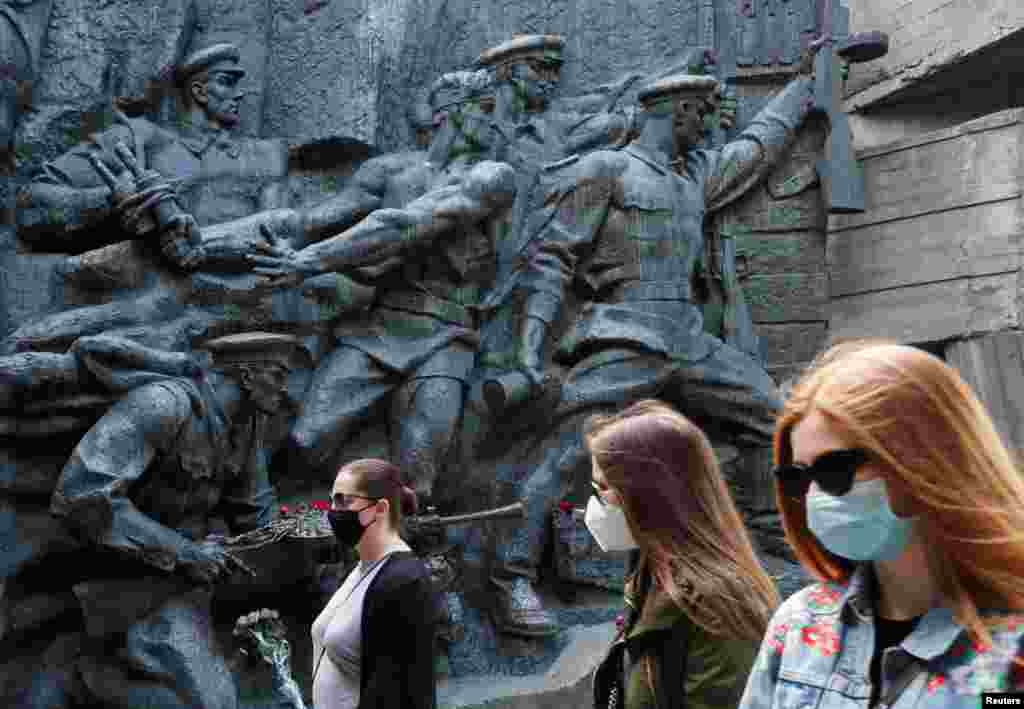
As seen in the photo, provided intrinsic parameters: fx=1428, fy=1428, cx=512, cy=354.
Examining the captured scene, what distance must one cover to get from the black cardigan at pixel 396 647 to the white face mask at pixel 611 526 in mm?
577

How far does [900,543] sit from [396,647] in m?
1.46

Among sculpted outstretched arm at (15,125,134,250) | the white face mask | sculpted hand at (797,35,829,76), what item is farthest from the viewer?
sculpted hand at (797,35,829,76)

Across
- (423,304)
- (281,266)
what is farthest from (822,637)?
(423,304)

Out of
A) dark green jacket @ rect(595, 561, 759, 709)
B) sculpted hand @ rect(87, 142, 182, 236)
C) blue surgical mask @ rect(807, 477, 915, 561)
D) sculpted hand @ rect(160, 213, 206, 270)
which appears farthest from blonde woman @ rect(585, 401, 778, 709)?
sculpted hand @ rect(87, 142, 182, 236)

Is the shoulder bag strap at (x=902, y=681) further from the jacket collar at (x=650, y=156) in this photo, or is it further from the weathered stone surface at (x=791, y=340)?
the weathered stone surface at (x=791, y=340)

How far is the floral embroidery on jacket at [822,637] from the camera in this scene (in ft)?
5.74

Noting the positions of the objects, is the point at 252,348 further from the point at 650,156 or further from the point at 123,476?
the point at 650,156

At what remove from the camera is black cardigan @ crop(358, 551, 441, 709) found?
2.92 metres

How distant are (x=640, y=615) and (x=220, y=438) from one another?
12.4 feet

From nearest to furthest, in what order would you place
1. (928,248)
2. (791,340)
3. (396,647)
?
1. (396,647)
2. (928,248)
3. (791,340)

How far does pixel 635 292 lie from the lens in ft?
24.6

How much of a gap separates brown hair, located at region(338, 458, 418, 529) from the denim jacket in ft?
4.94

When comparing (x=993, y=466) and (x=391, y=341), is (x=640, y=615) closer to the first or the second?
(x=993, y=466)

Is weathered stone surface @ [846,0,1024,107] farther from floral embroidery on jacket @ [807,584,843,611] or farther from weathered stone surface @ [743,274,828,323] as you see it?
floral embroidery on jacket @ [807,584,843,611]
